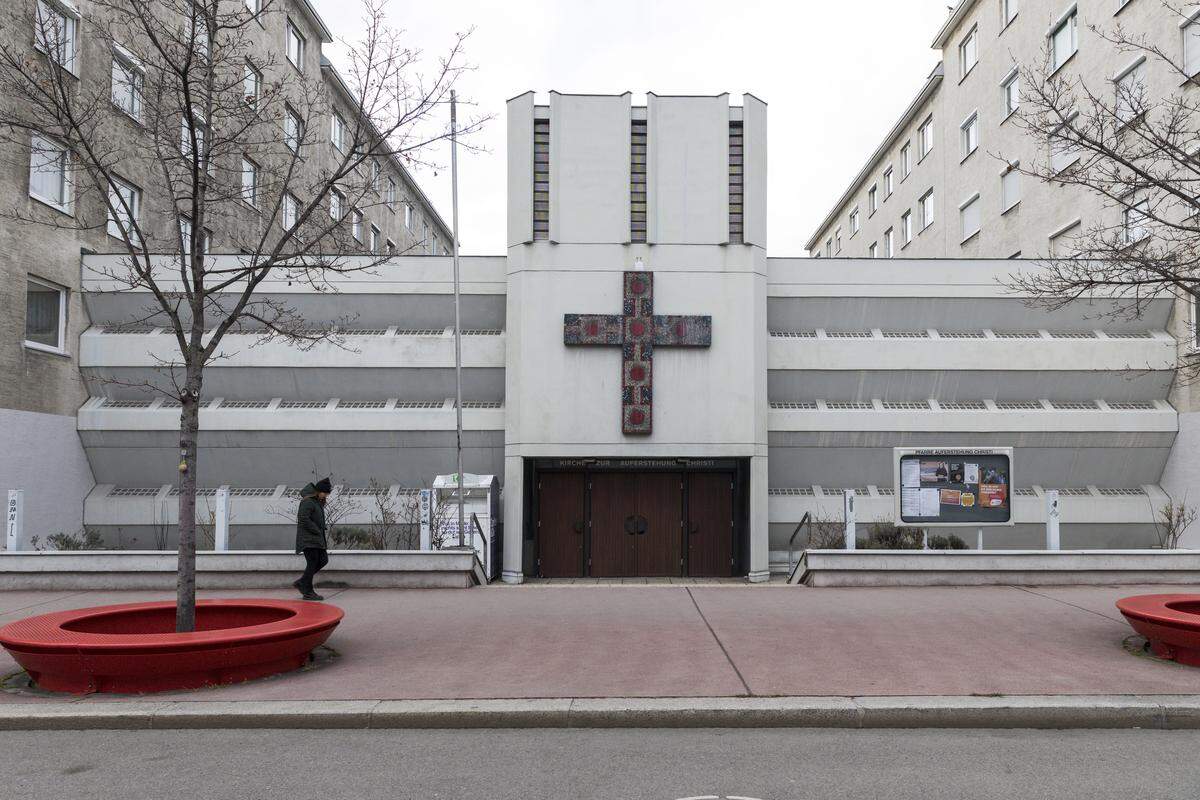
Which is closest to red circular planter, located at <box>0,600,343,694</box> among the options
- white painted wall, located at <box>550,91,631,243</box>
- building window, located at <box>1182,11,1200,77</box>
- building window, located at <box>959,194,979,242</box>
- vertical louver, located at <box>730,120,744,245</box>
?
white painted wall, located at <box>550,91,631,243</box>

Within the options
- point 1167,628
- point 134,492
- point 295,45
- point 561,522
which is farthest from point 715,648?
point 295,45

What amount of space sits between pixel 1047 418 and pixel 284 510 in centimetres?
1568

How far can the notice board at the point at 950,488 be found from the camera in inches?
575

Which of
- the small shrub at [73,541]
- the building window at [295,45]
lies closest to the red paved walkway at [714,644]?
the small shrub at [73,541]

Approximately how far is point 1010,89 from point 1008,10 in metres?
2.38

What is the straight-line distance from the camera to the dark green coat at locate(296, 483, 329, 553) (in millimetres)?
12281

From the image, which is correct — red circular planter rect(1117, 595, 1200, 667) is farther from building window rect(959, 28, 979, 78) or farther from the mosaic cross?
building window rect(959, 28, 979, 78)

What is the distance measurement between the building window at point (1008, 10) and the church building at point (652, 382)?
11.1 metres

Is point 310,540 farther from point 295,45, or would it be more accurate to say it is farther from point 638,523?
A: point 295,45

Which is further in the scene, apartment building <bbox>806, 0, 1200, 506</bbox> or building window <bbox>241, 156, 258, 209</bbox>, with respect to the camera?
apartment building <bbox>806, 0, 1200, 506</bbox>

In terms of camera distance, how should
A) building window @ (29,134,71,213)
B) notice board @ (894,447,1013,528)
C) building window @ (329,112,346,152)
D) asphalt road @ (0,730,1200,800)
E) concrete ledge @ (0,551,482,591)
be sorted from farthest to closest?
building window @ (329,112,346,152)
building window @ (29,134,71,213)
notice board @ (894,447,1013,528)
concrete ledge @ (0,551,482,591)
asphalt road @ (0,730,1200,800)

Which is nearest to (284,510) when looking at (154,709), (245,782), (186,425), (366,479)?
(366,479)

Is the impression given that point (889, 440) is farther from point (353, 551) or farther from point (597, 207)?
point (353, 551)

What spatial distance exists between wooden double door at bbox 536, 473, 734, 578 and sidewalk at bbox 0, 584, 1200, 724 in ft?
18.0
